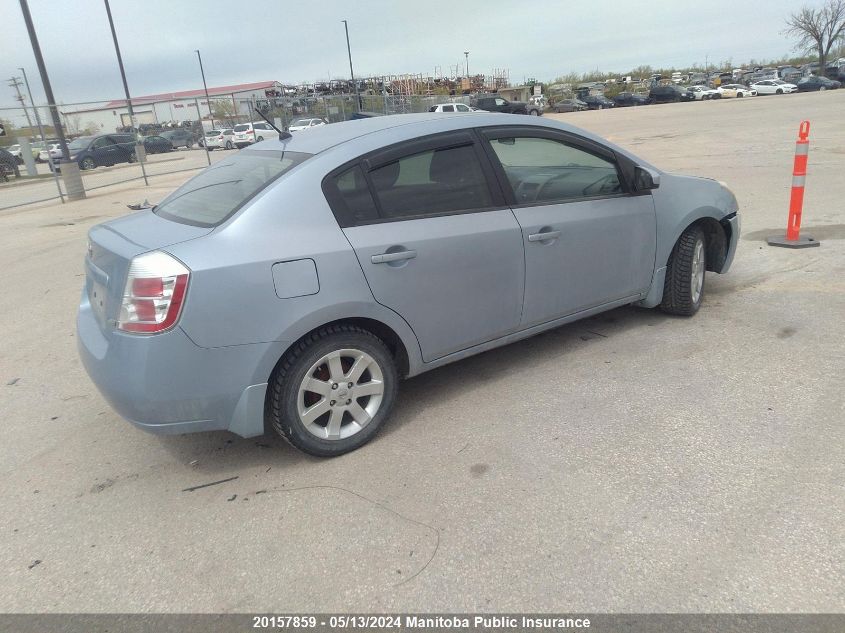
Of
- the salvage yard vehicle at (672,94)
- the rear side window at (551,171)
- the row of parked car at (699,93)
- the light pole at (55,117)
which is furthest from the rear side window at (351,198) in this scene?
the salvage yard vehicle at (672,94)

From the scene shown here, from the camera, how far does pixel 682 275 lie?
4.59 m

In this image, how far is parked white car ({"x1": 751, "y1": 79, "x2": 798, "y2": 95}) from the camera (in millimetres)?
51062

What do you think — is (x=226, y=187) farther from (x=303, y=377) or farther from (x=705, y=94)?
(x=705, y=94)

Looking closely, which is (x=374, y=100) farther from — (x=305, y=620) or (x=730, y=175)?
(x=305, y=620)

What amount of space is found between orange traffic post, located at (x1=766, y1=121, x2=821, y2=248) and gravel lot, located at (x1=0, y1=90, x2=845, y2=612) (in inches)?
77.2

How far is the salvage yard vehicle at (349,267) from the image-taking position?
2795 millimetres

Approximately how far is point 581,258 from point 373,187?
1.50 meters

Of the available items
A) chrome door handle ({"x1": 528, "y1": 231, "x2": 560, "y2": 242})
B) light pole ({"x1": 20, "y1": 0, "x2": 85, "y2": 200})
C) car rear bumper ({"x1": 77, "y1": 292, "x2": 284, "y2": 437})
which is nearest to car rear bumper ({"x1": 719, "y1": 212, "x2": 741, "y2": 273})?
chrome door handle ({"x1": 528, "y1": 231, "x2": 560, "y2": 242})

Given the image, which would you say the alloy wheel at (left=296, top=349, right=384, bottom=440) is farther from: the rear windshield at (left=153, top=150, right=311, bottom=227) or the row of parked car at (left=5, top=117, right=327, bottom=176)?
the row of parked car at (left=5, top=117, right=327, bottom=176)

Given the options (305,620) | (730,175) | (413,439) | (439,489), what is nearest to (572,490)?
(439,489)

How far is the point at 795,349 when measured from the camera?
4109 millimetres

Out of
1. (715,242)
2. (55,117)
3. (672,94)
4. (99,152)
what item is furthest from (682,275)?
(672,94)

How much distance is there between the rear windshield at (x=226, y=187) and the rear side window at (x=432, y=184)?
48 centimetres

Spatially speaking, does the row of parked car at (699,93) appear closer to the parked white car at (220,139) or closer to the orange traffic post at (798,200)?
the parked white car at (220,139)
